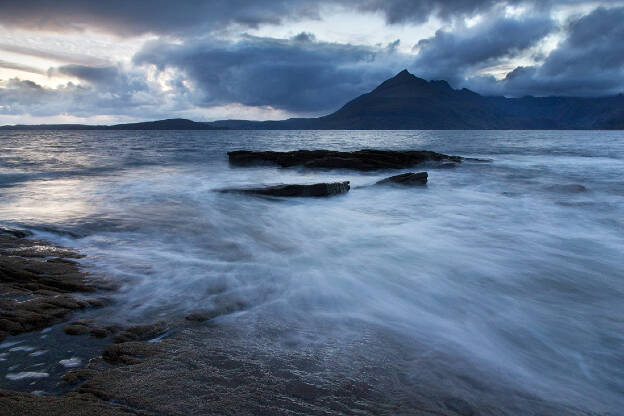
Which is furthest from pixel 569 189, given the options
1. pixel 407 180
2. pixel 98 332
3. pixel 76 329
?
pixel 76 329

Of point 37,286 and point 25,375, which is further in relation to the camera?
point 37,286

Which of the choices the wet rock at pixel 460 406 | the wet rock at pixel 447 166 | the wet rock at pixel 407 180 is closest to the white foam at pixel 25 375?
the wet rock at pixel 460 406

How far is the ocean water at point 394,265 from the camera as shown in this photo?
124 inches

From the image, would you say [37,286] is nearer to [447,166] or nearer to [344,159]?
[344,159]

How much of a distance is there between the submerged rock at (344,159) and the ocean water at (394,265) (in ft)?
22.5

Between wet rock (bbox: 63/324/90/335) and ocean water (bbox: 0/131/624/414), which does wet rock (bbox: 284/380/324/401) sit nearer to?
ocean water (bbox: 0/131/624/414)

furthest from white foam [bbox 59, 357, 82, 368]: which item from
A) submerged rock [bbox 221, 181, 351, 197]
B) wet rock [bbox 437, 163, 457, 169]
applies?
wet rock [bbox 437, 163, 457, 169]

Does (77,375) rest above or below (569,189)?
above

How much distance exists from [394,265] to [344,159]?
12.8 m

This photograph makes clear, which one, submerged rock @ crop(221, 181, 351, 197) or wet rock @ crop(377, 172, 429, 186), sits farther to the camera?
wet rock @ crop(377, 172, 429, 186)

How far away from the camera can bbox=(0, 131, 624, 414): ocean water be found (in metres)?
3.14

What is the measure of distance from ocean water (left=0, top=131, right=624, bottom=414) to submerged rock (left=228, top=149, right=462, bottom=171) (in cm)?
684

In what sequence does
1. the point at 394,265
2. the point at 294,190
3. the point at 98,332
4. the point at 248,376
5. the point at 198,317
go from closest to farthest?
the point at 248,376 < the point at 98,332 < the point at 198,317 < the point at 394,265 < the point at 294,190

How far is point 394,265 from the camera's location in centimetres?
523
